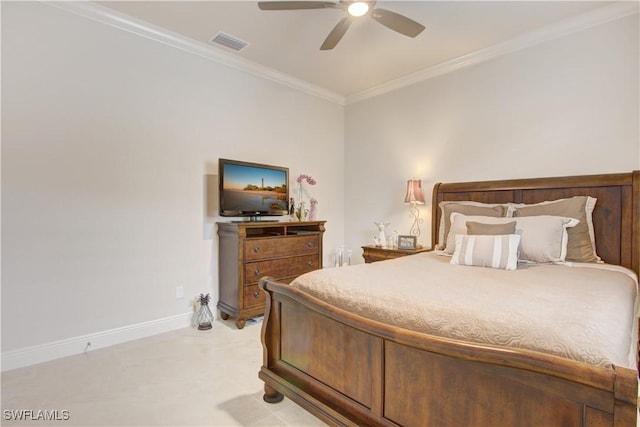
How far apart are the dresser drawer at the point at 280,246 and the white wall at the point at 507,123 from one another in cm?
113

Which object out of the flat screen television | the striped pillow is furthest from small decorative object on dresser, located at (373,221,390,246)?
the striped pillow

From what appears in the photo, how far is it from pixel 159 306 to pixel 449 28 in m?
3.81

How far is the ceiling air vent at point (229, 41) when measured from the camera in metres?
3.14

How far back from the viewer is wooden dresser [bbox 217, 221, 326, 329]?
3148 mm

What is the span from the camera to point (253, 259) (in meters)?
3.23

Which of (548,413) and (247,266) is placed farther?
(247,266)

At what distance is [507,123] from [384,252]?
186 cm

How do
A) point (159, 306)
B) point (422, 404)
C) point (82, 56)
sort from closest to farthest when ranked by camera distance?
point (422, 404), point (82, 56), point (159, 306)

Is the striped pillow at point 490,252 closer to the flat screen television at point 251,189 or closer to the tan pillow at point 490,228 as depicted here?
the tan pillow at point 490,228

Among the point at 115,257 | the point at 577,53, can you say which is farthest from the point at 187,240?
the point at 577,53

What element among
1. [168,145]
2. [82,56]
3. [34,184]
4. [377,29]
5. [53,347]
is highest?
[377,29]

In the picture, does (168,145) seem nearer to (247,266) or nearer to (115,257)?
(115,257)

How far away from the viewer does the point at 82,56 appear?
2.65 m

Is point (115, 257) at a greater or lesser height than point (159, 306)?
greater
